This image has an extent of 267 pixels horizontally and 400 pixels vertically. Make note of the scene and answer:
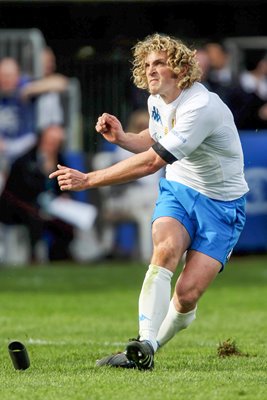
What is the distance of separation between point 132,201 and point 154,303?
10.8 m

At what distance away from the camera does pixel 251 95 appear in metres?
20.6

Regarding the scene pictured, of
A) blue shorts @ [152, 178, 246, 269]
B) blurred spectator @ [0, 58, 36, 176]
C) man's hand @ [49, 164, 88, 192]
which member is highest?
man's hand @ [49, 164, 88, 192]

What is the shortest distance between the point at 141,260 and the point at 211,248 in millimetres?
10935

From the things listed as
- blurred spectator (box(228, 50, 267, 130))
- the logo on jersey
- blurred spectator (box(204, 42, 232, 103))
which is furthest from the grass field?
blurred spectator (box(204, 42, 232, 103))

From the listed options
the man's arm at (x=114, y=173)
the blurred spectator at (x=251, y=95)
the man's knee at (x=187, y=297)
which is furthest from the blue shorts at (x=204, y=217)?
the blurred spectator at (x=251, y=95)

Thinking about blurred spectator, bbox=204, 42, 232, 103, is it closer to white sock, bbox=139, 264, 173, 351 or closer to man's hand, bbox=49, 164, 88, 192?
white sock, bbox=139, 264, 173, 351

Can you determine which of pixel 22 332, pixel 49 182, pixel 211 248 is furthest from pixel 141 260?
pixel 211 248

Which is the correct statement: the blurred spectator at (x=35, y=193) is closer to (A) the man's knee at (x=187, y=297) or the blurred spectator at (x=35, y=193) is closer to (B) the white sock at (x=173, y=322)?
(B) the white sock at (x=173, y=322)

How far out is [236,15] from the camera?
21.9 metres

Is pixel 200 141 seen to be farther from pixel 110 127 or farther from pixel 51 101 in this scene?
pixel 51 101

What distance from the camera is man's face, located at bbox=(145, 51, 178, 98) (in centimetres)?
898

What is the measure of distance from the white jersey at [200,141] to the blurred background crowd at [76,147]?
10.1 metres

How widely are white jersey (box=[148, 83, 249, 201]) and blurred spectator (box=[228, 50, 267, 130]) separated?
11.1 m

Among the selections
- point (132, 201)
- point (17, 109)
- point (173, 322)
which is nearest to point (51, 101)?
point (17, 109)
